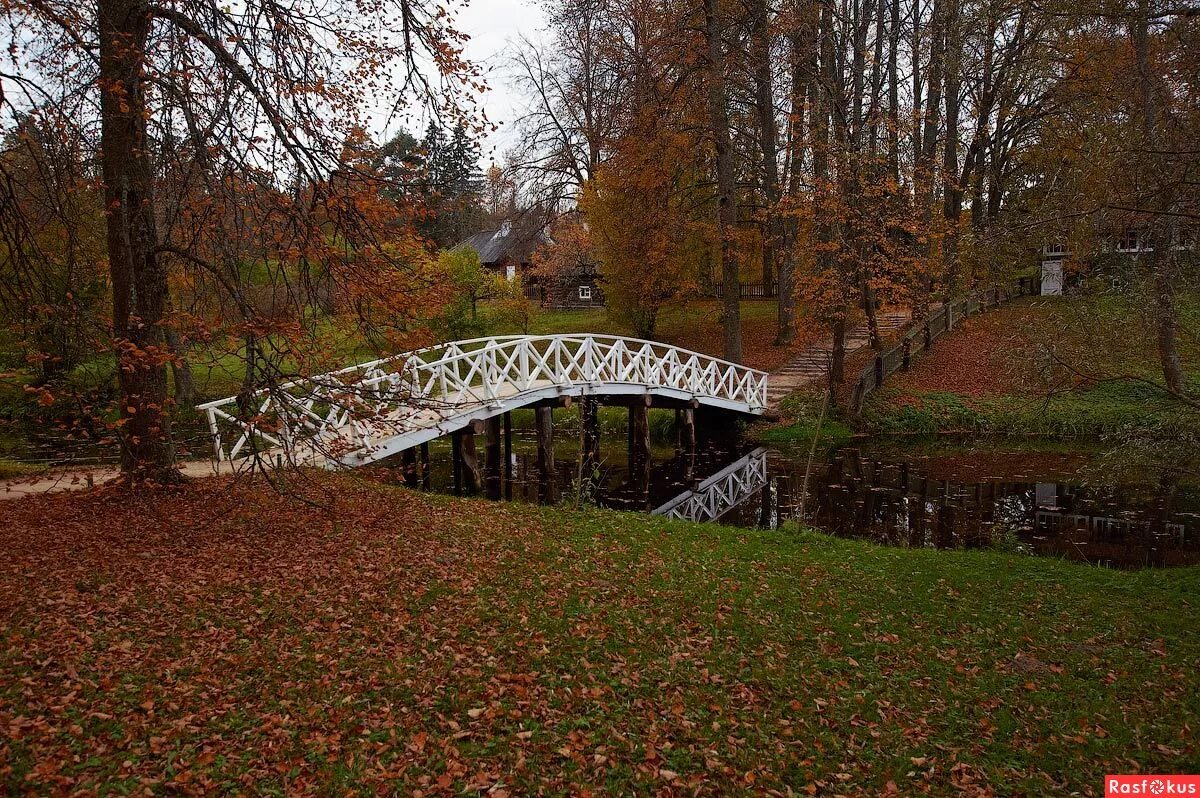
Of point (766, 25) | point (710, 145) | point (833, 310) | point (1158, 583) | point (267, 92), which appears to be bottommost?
point (1158, 583)

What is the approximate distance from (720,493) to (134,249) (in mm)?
10274

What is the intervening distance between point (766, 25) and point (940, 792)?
1926 cm

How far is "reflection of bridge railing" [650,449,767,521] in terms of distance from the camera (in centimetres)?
1321

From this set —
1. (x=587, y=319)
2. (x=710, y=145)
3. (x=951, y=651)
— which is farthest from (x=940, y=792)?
(x=587, y=319)

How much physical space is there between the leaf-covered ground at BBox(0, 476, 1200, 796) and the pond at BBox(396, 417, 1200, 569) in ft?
8.35

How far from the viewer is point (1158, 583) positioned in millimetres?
7668

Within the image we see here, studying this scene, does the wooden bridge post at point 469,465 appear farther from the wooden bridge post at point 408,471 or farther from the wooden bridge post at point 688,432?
the wooden bridge post at point 688,432

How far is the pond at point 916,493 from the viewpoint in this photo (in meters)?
10.6

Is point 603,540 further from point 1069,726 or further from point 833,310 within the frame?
point 833,310

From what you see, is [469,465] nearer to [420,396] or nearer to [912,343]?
[420,396]

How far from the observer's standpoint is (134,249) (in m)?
7.75

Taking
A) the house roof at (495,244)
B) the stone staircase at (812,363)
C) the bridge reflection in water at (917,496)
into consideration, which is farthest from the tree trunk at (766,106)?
the house roof at (495,244)

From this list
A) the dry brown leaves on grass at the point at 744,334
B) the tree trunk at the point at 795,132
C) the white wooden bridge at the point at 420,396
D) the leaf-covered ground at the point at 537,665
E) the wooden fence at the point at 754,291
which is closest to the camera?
the leaf-covered ground at the point at 537,665

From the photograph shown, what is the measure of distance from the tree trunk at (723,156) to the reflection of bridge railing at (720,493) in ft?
16.8
